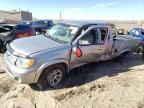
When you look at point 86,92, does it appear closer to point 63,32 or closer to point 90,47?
point 90,47

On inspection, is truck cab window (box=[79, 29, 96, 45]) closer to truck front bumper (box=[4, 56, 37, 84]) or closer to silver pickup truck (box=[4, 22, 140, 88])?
silver pickup truck (box=[4, 22, 140, 88])

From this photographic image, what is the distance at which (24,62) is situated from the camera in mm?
5027

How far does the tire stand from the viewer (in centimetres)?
541

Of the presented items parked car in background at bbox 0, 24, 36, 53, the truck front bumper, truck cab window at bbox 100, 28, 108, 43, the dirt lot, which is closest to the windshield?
truck cab window at bbox 100, 28, 108, 43

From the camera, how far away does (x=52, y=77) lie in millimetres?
5633

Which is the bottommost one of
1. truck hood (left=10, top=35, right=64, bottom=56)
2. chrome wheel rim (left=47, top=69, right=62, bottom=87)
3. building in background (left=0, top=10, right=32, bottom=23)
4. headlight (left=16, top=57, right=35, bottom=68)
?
chrome wheel rim (left=47, top=69, right=62, bottom=87)

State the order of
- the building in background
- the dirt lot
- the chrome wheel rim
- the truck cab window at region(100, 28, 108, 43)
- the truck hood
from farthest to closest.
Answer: the building in background → the truck cab window at region(100, 28, 108, 43) → the chrome wheel rim → the truck hood → the dirt lot

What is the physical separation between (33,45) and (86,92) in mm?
1951

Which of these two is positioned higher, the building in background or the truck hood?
the building in background

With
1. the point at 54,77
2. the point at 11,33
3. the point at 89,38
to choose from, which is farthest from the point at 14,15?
the point at 54,77

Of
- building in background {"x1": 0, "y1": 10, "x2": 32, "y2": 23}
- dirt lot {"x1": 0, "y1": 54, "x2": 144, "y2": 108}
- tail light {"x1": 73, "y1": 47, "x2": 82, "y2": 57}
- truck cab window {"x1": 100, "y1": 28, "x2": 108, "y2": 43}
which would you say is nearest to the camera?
dirt lot {"x1": 0, "y1": 54, "x2": 144, "y2": 108}

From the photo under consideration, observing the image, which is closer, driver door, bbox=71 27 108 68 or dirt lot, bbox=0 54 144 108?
dirt lot, bbox=0 54 144 108

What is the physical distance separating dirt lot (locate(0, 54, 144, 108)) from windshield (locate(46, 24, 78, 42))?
1.30 meters

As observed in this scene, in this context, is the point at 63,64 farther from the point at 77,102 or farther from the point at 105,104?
the point at 105,104
